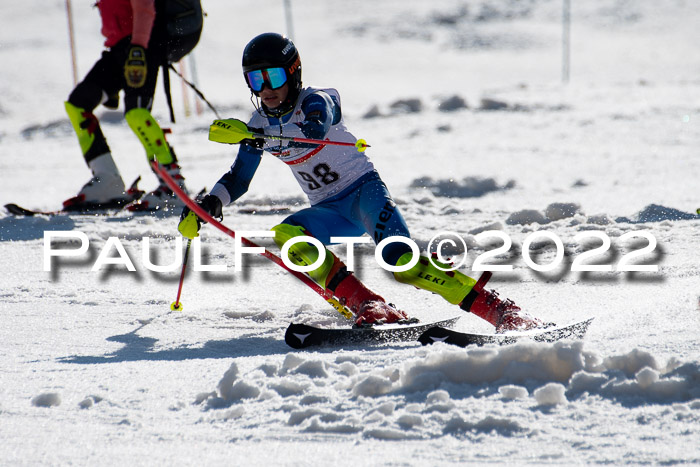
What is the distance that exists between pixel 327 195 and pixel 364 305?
2.37 ft

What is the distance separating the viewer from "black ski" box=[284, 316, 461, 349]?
3.90 m

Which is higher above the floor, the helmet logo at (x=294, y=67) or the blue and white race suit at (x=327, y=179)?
the helmet logo at (x=294, y=67)

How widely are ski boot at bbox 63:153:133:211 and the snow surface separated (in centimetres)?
36

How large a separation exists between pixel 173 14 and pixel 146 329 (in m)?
3.60

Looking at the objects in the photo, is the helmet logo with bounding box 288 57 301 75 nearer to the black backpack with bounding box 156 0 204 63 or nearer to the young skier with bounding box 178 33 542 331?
the young skier with bounding box 178 33 542 331

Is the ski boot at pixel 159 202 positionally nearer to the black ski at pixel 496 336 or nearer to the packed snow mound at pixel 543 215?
the packed snow mound at pixel 543 215

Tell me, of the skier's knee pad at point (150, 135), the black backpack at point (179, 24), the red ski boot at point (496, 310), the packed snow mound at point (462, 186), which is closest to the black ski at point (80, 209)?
the skier's knee pad at point (150, 135)

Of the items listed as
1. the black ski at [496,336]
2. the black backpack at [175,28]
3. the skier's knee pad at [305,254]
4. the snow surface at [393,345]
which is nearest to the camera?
the snow surface at [393,345]

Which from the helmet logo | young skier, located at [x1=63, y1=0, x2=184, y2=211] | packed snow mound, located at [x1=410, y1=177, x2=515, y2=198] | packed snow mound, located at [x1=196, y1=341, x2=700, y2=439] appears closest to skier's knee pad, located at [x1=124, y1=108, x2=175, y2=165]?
young skier, located at [x1=63, y1=0, x2=184, y2=211]

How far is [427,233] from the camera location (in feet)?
21.4

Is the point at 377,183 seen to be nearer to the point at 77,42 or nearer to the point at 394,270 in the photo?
the point at 394,270

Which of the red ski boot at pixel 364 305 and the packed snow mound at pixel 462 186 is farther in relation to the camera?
the packed snow mound at pixel 462 186

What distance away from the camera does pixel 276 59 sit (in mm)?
4387

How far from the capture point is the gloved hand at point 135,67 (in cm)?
704
